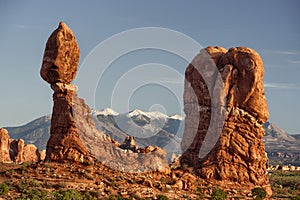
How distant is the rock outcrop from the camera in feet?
285

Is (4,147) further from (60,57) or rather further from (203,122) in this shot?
(203,122)

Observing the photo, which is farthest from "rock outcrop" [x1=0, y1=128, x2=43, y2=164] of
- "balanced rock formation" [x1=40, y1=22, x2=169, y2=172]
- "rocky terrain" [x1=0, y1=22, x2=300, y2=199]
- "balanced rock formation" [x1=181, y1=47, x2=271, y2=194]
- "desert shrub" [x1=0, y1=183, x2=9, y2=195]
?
"desert shrub" [x1=0, y1=183, x2=9, y2=195]

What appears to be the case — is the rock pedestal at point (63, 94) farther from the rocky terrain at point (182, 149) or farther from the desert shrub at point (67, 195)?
the desert shrub at point (67, 195)

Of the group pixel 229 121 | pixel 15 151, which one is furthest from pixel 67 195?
pixel 15 151

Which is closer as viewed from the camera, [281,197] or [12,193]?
[12,193]

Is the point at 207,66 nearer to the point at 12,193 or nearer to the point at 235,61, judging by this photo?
the point at 235,61

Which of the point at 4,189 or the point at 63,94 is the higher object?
the point at 63,94

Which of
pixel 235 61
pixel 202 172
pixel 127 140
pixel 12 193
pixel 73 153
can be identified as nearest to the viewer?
pixel 12 193

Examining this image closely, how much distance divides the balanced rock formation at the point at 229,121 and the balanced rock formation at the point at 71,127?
193 inches

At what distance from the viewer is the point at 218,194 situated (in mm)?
41312

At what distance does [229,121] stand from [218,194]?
827cm

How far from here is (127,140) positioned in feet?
189

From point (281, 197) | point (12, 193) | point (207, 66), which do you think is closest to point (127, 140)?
point (207, 66)

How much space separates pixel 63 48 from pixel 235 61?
16720mm
